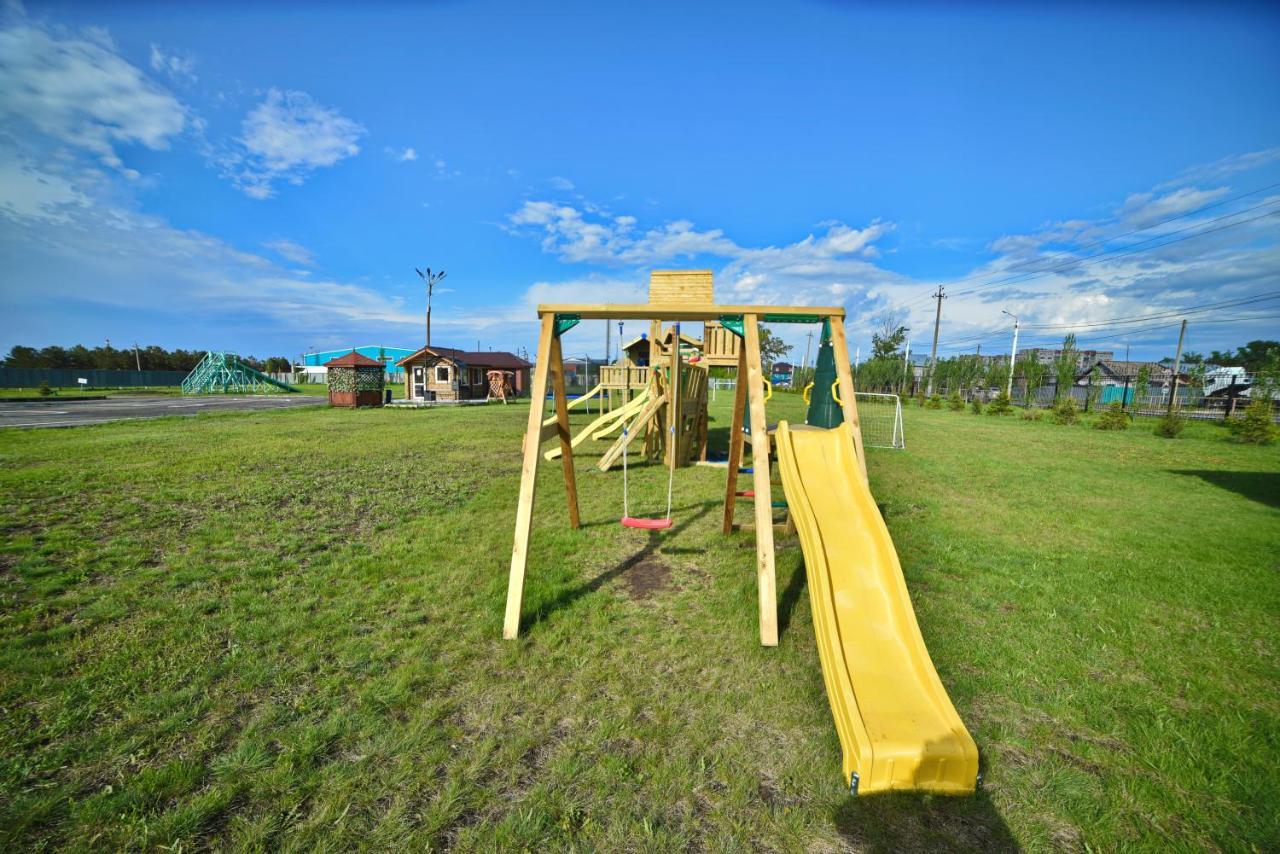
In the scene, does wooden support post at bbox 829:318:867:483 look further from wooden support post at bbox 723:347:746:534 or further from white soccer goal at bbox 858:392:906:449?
white soccer goal at bbox 858:392:906:449

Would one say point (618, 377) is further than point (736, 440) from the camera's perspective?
Yes

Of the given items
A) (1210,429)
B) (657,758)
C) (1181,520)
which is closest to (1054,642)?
(657,758)

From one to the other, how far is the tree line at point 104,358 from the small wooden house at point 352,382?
149 ft

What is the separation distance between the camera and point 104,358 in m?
64.8

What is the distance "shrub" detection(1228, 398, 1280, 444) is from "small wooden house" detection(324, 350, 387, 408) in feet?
123

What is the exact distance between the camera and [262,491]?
7891 mm

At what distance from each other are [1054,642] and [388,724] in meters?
4.90

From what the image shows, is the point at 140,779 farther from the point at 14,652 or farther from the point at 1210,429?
the point at 1210,429

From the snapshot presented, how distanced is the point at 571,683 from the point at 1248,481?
1505 cm

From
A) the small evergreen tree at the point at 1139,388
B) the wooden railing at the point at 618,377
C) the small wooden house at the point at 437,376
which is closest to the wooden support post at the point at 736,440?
the wooden railing at the point at 618,377

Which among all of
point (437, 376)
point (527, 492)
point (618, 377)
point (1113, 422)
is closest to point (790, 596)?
point (527, 492)

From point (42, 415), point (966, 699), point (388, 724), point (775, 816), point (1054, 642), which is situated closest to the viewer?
point (775, 816)

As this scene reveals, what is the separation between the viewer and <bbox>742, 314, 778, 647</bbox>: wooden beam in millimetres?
3807

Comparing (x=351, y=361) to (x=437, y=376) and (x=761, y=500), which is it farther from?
(x=761, y=500)
